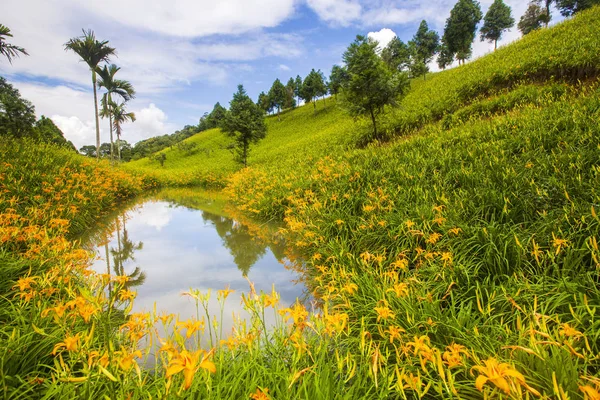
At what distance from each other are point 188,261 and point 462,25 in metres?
44.2

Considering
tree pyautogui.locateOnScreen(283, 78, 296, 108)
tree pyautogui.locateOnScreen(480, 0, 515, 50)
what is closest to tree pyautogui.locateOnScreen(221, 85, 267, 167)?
tree pyautogui.locateOnScreen(283, 78, 296, 108)

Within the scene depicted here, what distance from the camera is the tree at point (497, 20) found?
3575 centimetres

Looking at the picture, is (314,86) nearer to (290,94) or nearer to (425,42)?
(290,94)

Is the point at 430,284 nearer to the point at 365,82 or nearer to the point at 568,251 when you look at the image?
the point at 568,251

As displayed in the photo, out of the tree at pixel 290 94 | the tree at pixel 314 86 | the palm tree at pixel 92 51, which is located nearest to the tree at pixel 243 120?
the palm tree at pixel 92 51

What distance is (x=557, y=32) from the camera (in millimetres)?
12859

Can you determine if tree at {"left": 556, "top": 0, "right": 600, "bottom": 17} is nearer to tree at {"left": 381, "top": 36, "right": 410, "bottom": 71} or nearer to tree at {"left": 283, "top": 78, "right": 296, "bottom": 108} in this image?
tree at {"left": 381, "top": 36, "right": 410, "bottom": 71}

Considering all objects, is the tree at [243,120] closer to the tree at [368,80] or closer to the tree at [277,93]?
the tree at [368,80]

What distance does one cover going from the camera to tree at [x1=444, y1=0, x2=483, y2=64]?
3328 centimetres

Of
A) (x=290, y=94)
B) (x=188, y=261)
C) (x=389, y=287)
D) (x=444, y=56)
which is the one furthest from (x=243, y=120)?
(x=444, y=56)

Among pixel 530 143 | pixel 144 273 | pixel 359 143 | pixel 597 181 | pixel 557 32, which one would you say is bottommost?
pixel 144 273

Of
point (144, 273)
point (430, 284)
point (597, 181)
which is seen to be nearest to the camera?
point (430, 284)

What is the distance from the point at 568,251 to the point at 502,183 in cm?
165

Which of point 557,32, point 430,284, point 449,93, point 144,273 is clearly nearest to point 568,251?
point 430,284
